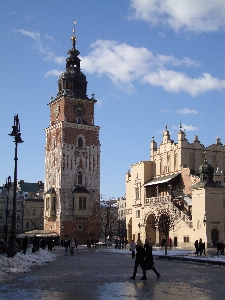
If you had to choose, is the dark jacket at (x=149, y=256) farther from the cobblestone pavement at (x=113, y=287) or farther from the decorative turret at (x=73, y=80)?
the decorative turret at (x=73, y=80)

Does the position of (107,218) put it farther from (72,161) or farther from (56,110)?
(56,110)

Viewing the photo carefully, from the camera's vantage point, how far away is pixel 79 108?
79.2 meters

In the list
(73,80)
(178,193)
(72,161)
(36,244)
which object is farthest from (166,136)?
(36,244)

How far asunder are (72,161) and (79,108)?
915 cm

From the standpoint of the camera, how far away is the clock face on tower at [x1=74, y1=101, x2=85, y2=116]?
78.8 meters

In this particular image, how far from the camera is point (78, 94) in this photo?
80062 mm

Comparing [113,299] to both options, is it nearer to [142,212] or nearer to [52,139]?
[142,212]

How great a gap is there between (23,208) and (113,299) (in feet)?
298

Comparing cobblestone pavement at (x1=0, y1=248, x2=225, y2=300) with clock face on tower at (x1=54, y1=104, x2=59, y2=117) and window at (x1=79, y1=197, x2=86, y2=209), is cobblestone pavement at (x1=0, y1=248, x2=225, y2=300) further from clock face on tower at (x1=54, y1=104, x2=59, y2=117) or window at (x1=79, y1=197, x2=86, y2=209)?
clock face on tower at (x1=54, y1=104, x2=59, y2=117)

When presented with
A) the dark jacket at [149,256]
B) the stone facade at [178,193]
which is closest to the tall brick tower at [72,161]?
the stone facade at [178,193]

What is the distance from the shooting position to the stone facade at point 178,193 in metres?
48.8

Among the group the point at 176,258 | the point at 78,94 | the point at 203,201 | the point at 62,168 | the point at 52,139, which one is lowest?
the point at 176,258

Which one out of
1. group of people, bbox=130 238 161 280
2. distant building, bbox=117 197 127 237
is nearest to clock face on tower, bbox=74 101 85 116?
distant building, bbox=117 197 127 237

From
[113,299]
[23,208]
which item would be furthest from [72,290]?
[23,208]
